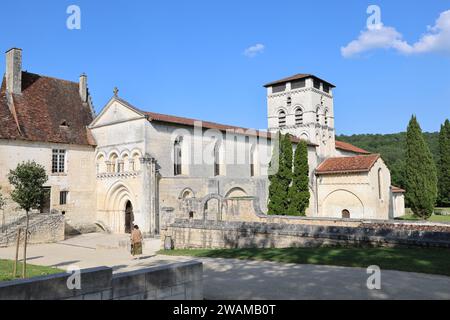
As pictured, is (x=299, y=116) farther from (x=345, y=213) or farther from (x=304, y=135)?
(x=345, y=213)

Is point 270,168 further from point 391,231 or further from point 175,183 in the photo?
point 391,231

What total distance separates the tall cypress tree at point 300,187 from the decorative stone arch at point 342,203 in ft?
21.2

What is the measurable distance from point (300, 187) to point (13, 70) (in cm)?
2440

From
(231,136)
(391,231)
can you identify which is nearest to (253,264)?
(391,231)

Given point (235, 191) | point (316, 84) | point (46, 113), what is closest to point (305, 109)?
point (316, 84)

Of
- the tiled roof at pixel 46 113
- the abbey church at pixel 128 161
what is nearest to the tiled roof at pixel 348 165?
the abbey church at pixel 128 161

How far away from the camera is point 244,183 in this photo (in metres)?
33.2

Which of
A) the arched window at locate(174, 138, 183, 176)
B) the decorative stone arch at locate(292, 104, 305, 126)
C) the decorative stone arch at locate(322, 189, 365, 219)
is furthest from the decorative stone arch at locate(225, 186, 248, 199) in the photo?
the decorative stone arch at locate(292, 104, 305, 126)

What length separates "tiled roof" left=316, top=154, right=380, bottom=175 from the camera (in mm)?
37059

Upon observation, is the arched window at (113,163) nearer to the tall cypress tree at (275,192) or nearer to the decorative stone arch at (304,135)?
the tall cypress tree at (275,192)

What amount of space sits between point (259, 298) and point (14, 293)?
4471mm

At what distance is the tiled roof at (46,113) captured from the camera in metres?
27.6

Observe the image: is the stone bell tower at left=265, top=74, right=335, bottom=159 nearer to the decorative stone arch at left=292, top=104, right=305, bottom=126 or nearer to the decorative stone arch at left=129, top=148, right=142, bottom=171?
the decorative stone arch at left=292, top=104, right=305, bottom=126

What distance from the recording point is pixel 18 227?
22.7 metres
